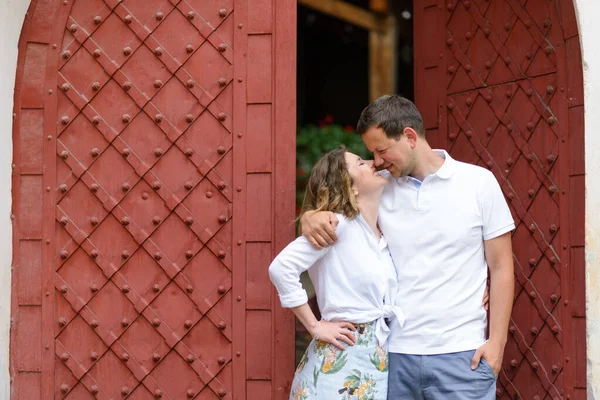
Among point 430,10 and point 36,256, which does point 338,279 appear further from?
point 430,10

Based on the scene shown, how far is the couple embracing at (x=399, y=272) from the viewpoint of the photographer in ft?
10.7

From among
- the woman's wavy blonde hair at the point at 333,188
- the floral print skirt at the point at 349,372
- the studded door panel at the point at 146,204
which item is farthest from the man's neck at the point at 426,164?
the studded door panel at the point at 146,204

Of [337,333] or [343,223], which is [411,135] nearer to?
[343,223]

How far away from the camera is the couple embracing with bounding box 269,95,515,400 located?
10.7ft

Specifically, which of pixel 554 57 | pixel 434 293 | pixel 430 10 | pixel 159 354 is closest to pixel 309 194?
pixel 434 293

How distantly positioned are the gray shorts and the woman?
9 cm

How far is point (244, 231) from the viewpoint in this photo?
3.96 metres

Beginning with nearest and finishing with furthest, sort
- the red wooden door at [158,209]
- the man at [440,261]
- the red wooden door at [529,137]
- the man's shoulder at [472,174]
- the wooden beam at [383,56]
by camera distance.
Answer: the man at [440,261]
the man's shoulder at [472,174]
the red wooden door at [529,137]
the red wooden door at [158,209]
the wooden beam at [383,56]

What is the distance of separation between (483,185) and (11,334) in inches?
88.4

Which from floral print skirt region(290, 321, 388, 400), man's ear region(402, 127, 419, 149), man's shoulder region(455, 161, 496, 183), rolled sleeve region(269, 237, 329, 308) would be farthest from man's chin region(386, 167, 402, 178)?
floral print skirt region(290, 321, 388, 400)

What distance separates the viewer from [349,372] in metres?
Result: 3.23

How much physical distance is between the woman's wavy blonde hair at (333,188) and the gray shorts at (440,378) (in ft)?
2.06

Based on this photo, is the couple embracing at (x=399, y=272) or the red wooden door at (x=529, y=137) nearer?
the couple embracing at (x=399, y=272)

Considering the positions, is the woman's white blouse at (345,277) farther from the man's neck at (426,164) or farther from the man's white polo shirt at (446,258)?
the man's neck at (426,164)
